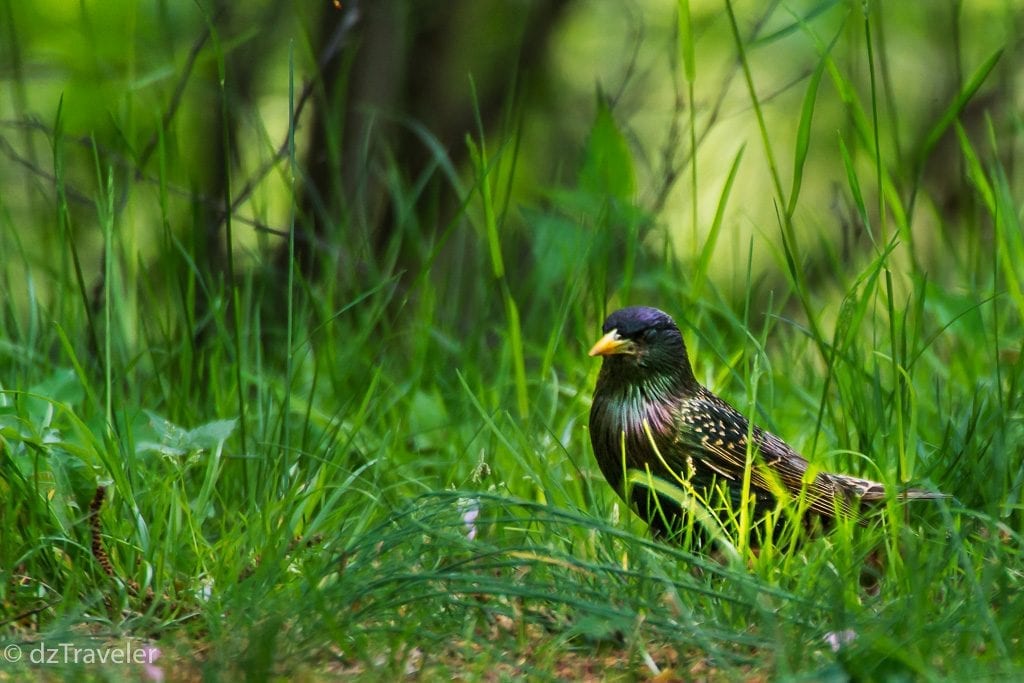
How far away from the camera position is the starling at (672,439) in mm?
3121

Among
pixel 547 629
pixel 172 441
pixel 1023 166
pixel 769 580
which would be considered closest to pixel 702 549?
pixel 769 580

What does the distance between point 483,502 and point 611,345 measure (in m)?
0.73

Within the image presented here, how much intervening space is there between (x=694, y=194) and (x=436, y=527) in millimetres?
1270

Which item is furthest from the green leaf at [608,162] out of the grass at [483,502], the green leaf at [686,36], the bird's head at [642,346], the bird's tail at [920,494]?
the bird's tail at [920,494]

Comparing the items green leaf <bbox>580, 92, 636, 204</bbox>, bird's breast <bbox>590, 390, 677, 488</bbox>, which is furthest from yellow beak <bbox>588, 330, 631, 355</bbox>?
green leaf <bbox>580, 92, 636, 204</bbox>

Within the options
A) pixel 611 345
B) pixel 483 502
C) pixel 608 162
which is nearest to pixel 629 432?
pixel 611 345

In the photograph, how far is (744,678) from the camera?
213 centimetres

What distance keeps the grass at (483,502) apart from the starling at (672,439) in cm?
12

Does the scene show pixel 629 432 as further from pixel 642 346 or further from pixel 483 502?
pixel 483 502

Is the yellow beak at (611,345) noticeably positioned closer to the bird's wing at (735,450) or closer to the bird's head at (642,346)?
the bird's head at (642,346)

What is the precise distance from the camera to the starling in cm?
312

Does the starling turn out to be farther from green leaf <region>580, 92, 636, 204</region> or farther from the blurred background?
green leaf <region>580, 92, 636, 204</region>

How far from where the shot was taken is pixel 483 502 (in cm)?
276

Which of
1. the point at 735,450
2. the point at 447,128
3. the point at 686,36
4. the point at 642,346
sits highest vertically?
the point at 686,36
